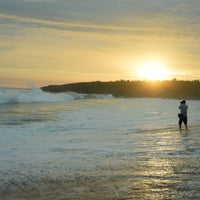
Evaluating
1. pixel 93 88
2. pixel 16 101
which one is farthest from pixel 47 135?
pixel 93 88

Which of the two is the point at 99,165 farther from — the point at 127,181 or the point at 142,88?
the point at 142,88

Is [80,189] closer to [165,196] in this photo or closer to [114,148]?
[165,196]

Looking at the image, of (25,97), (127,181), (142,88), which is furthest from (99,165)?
(142,88)

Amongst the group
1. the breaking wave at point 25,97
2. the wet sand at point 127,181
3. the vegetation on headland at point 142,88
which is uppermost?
the vegetation on headland at point 142,88

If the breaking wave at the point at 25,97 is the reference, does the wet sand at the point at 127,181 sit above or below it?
below

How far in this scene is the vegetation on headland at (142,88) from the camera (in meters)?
87.1

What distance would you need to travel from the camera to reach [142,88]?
9456cm

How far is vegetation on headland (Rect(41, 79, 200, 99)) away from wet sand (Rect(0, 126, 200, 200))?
73.3 meters

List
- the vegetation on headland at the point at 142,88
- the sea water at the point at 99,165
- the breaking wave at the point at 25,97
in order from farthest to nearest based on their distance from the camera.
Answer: the vegetation on headland at the point at 142,88, the breaking wave at the point at 25,97, the sea water at the point at 99,165

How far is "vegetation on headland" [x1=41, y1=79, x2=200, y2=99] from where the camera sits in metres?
87.1

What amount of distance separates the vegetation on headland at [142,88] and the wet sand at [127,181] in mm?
73346

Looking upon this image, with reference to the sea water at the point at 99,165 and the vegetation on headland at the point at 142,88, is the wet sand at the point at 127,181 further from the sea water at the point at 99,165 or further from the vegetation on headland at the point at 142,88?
the vegetation on headland at the point at 142,88

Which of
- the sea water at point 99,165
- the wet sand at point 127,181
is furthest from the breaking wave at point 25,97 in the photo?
the wet sand at point 127,181

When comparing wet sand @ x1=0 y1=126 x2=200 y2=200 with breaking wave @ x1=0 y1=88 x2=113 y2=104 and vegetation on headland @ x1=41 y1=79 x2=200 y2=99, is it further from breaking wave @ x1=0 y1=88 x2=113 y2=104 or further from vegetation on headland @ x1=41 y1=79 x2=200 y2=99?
vegetation on headland @ x1=41 y1=79 x2=200 y2=99
